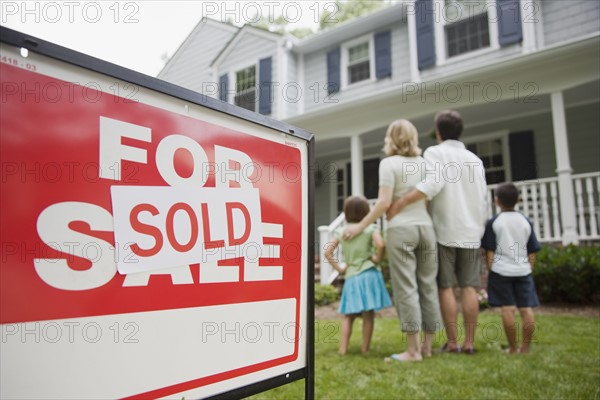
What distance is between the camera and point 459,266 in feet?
10.9

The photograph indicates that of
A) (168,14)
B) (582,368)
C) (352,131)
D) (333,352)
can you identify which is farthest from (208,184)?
(352,131)

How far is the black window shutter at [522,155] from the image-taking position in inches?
322

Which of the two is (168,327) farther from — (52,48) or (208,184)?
(52,48)

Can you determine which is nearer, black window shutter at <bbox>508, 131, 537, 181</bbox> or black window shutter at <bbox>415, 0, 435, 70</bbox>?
black window shutter at <bbox>508, 131, 537, 181</bbox>

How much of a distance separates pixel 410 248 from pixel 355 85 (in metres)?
7.93

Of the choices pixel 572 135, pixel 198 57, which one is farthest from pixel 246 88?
pixel 572 135

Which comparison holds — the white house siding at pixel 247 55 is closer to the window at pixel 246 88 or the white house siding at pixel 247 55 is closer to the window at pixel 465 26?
the window at pixel 246 88

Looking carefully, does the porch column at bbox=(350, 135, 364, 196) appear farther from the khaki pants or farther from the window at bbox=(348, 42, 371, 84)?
the khaki pants

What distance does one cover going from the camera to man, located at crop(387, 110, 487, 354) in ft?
10.7

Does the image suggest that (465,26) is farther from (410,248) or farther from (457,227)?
(410,248)

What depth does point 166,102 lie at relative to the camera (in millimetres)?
1177

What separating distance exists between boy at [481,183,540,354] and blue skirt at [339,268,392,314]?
890 mm

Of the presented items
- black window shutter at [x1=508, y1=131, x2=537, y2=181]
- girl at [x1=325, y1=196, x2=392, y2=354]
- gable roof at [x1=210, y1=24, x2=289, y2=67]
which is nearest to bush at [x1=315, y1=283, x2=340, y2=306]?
girl at [x1=325, y1=196, x2=392, y2=354]

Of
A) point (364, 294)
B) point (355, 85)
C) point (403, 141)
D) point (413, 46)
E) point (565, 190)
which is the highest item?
point (413, 46)
